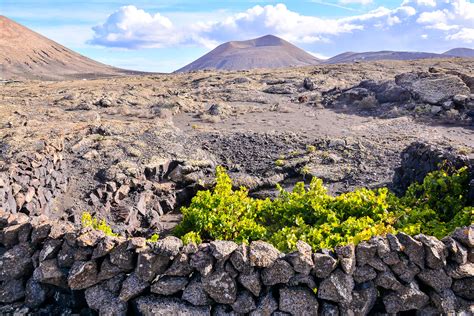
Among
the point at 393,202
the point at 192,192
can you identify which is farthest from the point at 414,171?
the point at 192,192

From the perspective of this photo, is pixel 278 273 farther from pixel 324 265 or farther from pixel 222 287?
pixel 222 287

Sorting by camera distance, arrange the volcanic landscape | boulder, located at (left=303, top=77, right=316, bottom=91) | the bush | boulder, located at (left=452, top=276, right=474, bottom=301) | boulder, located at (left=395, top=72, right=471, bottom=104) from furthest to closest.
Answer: boulder, located at (left=303, top=77, right=316, bottom=91), boulder, located at (left=395, top=72, right=471, bottom=104), the volcanic landscape, the bush, boulder, located at (left=452, top=276, right=474, bottom=301)

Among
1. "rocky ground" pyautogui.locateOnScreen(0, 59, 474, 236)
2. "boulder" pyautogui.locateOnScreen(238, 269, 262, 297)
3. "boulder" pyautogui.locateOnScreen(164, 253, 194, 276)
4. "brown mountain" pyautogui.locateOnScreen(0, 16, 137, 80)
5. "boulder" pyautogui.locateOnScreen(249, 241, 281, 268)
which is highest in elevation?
"brown mountain" pyautogui.locateOnScreen(0, 16, 137, 80)

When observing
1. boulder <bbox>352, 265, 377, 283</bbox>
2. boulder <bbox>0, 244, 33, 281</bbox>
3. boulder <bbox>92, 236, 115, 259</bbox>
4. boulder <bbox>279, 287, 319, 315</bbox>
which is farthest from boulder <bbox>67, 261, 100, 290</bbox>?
boulder <bbox>352, 265, 377, 283</bbox>

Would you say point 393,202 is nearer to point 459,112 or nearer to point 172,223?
point 172,223

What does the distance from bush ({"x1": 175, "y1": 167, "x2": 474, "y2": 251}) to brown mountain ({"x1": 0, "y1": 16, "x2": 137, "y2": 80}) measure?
89781 mm

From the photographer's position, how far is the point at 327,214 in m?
7.36

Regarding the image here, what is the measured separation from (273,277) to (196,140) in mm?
12787

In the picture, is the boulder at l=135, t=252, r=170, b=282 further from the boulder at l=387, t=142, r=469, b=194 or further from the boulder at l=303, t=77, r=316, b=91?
the boulder at l=303, t=77, r=316, b=91

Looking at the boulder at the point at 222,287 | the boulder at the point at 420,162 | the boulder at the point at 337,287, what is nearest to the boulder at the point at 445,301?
the boulder at the point at 337,287

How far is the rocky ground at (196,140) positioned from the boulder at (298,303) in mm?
5933

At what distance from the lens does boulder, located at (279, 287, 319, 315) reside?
15.8 ft

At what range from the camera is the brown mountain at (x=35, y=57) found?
95.5 meters

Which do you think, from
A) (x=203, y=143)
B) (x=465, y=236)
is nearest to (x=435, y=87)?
(x=203, y=143)
